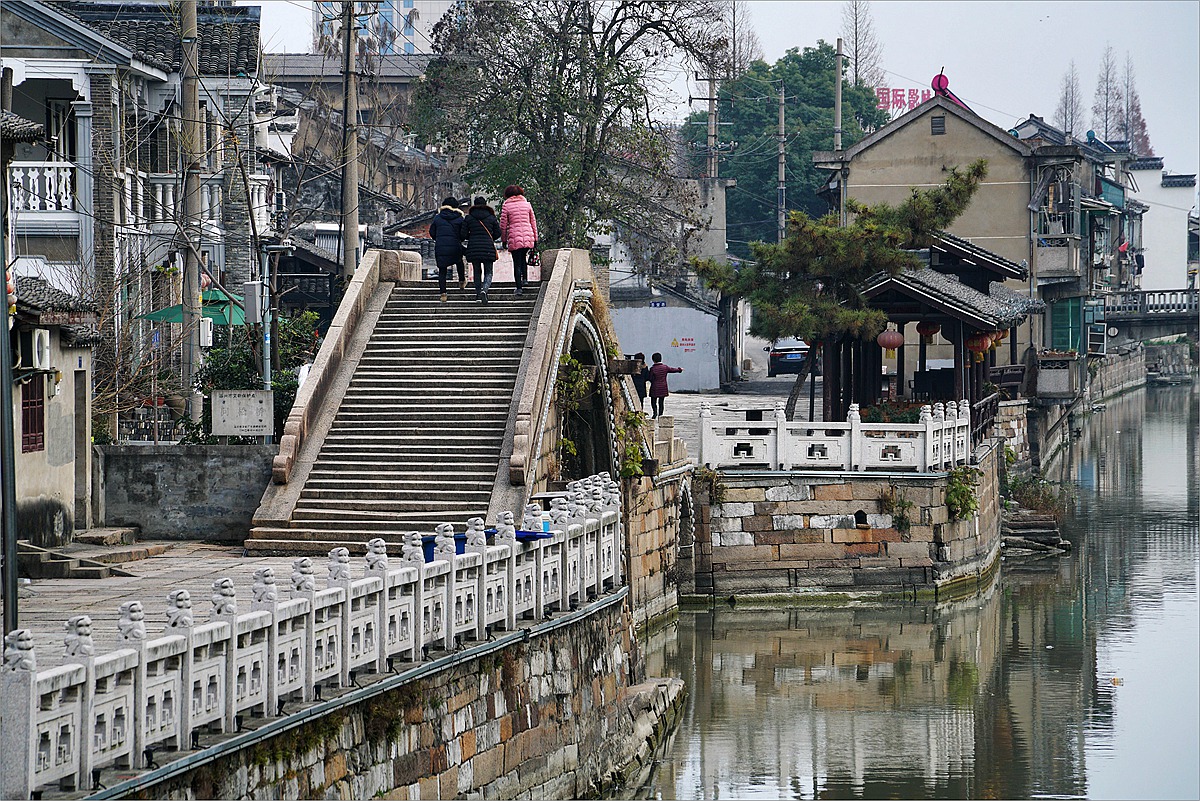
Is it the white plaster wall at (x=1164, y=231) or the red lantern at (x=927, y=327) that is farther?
the white plaster wall at (x=1164, y=231)

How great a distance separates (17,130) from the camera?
14797 mm

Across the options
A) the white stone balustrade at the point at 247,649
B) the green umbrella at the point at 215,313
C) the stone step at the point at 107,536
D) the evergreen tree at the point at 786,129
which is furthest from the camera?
the evergreen tree at the point at 786,129

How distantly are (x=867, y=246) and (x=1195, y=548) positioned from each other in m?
9.90

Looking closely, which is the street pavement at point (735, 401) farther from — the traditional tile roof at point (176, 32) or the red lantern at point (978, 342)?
the traditional tile roof at point (176, 32)

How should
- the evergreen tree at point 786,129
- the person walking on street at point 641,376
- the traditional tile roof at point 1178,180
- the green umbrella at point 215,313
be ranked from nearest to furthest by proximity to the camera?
the green umbrella at point 215,313 < the person walking on street at point 641,376 < the evergreen tree at point 786,129 < the traditional tile roof at point 1178,180

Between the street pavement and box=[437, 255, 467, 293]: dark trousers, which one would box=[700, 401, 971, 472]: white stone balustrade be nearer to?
the street pavement

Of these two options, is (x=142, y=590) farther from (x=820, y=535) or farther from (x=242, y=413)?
(x=820, y=535)

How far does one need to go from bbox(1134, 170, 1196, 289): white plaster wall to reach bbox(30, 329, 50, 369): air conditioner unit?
73788 millimetres

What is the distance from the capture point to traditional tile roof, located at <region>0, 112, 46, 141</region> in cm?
1468

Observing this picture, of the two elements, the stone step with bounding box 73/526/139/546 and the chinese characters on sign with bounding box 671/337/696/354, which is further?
the chinese characters on sign with bounding box 671/337/696/354

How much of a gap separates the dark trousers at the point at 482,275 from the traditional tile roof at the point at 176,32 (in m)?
8.42

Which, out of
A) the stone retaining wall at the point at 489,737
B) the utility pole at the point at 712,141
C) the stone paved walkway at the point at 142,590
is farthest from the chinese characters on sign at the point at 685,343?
the stone paved walkway at the point at 142,590

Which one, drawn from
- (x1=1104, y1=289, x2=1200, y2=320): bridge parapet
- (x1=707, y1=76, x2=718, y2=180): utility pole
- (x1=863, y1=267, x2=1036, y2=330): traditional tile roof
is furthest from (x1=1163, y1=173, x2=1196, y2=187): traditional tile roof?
(x1=863, y1=267, x2=1036, y2=330): traditional tile roof

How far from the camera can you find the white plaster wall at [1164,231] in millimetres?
84125
